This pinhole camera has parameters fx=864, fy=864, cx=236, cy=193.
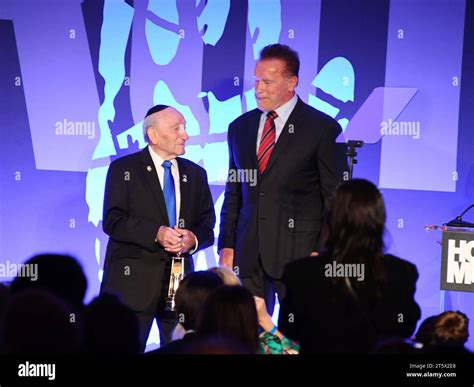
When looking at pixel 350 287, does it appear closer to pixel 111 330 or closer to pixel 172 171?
pixel 111 330

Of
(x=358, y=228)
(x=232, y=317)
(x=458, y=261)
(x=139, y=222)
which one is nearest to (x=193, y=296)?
(x=232, y=317)

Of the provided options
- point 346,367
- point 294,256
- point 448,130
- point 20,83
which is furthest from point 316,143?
point 20,83

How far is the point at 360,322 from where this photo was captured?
11.8 ft

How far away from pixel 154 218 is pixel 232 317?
1.88m

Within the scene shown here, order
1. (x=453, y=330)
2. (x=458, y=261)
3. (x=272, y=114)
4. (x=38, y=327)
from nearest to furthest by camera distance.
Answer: (x=38, y=327), (x=453, y=330), (x=272, y=114), (x=458, y=261)

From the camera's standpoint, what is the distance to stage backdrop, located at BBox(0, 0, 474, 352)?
6.71 meters

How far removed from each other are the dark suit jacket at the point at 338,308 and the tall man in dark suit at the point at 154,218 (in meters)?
1.50

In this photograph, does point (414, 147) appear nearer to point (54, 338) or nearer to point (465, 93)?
point (465, 93)

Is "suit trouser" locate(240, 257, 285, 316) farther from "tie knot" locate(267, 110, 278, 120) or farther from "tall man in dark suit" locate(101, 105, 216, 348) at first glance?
"tie knot" locate(267, 110, 278, 120)

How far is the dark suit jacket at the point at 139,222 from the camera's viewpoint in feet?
16.6

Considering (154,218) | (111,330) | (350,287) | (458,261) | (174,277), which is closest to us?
(111,330)

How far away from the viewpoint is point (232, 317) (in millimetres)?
3350

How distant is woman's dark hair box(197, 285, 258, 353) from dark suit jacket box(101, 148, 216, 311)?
5.60 feet

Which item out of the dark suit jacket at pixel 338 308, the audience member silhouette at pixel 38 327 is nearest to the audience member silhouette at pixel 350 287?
the dark suit jacket at pixel 338 308
